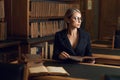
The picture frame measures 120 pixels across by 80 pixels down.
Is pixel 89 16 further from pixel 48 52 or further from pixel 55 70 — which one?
pixel 55 70

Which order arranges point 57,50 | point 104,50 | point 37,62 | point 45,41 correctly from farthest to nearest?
point 45,41 < point 104,50 < point 57,50 < point 37,62

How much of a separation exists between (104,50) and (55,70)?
6.13 feet

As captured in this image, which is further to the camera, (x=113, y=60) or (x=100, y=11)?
(x=100, y=11)

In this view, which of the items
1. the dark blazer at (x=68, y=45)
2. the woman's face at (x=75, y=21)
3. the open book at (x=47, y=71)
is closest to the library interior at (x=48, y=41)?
the open book at (x=47, y=71)

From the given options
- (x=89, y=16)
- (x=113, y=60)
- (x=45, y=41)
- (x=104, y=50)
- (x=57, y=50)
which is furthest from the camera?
(x=89, y=16)

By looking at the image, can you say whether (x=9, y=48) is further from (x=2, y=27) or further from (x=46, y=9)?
(x=46, y=9)

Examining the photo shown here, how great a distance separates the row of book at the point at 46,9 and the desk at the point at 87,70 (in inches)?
87.1

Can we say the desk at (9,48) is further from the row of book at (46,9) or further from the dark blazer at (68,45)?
the dark blazer at (68,45)

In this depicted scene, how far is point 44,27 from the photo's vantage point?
512 centimetres

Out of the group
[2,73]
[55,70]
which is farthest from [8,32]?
[2,73]

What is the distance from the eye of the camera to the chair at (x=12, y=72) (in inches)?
71.9

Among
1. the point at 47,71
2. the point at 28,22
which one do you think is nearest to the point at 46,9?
the point at 28,22

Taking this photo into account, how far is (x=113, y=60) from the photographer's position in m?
3.47

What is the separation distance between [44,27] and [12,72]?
10.9 ft
